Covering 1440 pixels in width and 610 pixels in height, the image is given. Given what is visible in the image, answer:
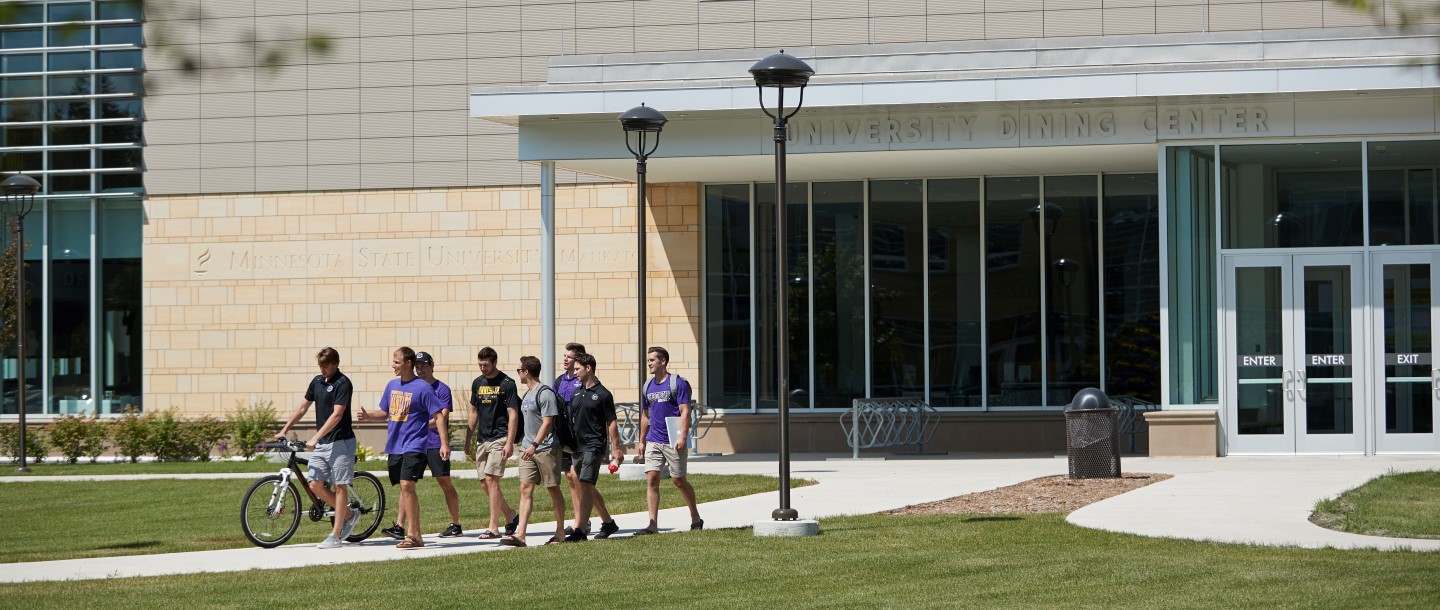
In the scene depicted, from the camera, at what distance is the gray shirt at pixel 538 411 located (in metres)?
13.1

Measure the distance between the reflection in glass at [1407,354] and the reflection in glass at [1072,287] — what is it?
4955 mm

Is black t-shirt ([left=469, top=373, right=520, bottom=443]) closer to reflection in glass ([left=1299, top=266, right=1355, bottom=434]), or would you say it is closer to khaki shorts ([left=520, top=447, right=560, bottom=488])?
khaki shorts ([left=520, top=447, right=560, bottom=488])

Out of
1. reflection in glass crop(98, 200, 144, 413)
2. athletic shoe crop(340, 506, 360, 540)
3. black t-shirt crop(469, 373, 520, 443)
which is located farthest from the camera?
reflection in glass crop(98, 200, 144, 413)

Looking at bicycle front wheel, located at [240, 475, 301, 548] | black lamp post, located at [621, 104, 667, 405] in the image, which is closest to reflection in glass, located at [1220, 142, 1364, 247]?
black lamp post, located at [621, 104, 667, 405]

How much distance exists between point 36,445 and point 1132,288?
18183mm

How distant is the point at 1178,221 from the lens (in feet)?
70.8

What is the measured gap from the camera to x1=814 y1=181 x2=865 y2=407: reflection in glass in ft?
85.0

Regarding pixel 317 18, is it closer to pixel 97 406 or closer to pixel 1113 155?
pixel 97 406

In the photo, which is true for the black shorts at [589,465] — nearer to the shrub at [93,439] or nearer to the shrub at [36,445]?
the shrub at [93,439]

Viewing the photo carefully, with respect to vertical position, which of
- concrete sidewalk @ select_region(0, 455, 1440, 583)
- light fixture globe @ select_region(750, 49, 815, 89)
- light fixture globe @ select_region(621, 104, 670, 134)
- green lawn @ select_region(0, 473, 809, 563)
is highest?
light fixture globe @ select_region(621, 104, 670, 134)

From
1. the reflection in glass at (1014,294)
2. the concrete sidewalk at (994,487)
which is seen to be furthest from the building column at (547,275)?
the reflection in glass at (1014,294)

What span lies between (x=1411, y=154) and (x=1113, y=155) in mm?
3948

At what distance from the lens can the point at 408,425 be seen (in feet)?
43.9

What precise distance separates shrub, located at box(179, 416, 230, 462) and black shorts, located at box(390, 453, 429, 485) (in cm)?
1399
